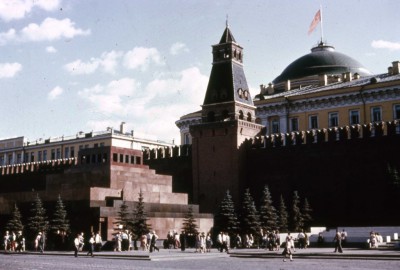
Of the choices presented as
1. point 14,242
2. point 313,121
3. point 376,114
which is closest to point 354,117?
point 376,114

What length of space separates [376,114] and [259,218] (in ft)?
46.3

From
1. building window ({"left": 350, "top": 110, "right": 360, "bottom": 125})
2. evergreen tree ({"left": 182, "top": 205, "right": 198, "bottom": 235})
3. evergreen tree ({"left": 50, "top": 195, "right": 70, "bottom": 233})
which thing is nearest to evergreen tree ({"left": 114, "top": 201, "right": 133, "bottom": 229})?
evergreen tree ({"left": 50, "top": 195, "right": 70, "bottom": 233})

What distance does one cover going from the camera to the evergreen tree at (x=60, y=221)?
2862cm

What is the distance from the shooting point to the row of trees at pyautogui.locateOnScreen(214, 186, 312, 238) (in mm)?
32750

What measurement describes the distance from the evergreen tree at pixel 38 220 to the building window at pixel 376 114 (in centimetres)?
2410

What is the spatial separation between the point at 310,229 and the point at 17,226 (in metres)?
15.7

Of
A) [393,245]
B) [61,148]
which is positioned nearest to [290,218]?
[393,245]

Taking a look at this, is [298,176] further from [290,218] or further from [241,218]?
[241,218]

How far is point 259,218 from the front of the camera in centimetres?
3322

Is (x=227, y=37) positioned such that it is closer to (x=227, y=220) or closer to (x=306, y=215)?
(x=306, y=215)

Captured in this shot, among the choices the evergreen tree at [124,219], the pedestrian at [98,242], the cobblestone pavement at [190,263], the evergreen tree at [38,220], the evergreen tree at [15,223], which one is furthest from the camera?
the evergreen tree at [15,223]

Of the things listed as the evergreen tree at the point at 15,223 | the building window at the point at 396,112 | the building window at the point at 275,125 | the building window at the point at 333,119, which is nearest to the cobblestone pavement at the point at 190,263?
the evergreen tree at the point at 15,223

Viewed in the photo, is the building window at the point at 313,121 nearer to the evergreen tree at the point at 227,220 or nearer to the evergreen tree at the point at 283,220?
the evergreen tree at the point at 283,220

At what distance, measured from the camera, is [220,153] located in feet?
128
